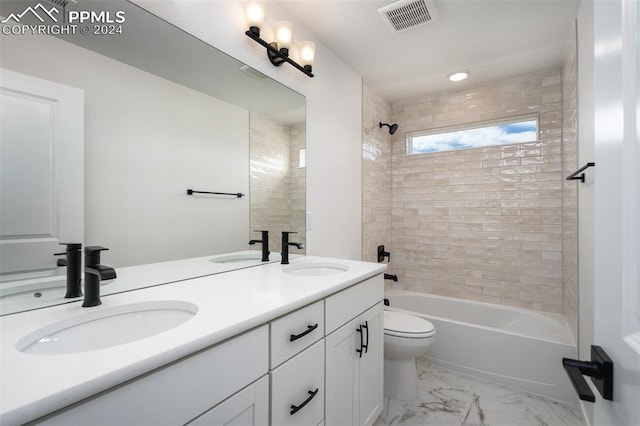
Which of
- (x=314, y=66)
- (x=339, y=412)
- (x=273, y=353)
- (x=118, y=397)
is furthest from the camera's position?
(x=314, y=66)

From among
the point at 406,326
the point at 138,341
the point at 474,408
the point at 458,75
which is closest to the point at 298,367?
the point at 138,341

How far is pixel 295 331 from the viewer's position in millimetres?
1008

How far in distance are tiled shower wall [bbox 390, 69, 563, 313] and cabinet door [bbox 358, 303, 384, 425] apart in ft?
5.50

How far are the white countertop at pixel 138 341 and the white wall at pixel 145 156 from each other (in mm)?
179

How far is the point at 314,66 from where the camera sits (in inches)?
83.7

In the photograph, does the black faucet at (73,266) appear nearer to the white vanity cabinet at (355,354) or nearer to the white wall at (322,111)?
the white vanity cabinet at (355,354)

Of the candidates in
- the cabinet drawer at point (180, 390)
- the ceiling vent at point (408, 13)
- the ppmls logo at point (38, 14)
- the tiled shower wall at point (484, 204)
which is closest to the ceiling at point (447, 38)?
the ceiling vent at point (408, 13)

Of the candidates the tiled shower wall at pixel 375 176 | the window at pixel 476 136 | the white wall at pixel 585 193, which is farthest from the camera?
the tiled shower wall at pixel 375 176

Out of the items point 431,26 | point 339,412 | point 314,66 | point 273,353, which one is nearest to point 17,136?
point 273,353

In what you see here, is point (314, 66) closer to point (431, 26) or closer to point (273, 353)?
point (431, 26)

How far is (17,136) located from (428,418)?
92.8 inches

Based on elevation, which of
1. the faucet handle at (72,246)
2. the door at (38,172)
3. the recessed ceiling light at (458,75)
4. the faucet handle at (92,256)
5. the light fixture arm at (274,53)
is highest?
the recessed ceiling light at (458,75)

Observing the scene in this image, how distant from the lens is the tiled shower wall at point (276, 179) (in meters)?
1.70

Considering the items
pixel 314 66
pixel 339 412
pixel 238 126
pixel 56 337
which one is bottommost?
pixel 339 412
